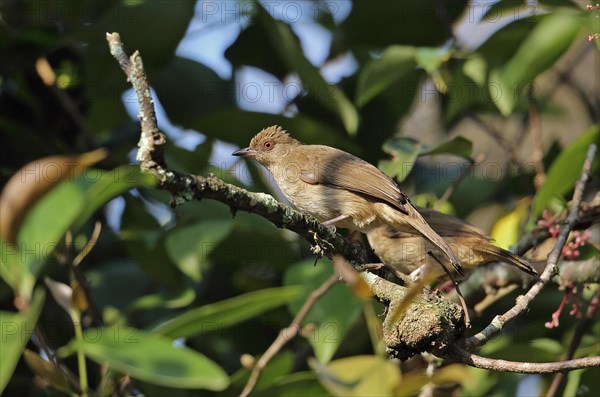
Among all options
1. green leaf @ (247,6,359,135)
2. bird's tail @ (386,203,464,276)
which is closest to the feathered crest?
green leaf @ (247,6,359,135)

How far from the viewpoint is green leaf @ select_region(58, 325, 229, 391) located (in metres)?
2.63

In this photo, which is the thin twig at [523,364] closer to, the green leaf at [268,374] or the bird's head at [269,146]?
the green leaf at [268,374]

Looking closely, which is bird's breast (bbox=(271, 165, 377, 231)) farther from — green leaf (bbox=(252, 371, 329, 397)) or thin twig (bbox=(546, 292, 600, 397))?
thin twig (bbox=(546, 292, 600, 397))

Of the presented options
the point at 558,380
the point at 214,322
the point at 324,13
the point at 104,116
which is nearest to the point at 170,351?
the point at 214,322

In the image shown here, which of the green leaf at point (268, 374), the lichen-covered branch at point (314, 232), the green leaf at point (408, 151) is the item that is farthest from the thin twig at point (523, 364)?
the green leaf at point (408, 151)

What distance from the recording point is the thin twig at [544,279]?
9.45 ft

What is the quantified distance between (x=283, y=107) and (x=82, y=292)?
81.9 inches

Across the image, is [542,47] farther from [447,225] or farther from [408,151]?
[447,225]

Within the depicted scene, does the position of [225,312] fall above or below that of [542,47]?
below

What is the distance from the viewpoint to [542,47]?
14.7 feet

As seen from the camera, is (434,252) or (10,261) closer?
(10,261)

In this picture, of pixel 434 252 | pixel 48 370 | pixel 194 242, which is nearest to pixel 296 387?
pixel 194 242

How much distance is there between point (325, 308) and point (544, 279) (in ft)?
4.43

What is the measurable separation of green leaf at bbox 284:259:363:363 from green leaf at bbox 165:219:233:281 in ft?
1.36
